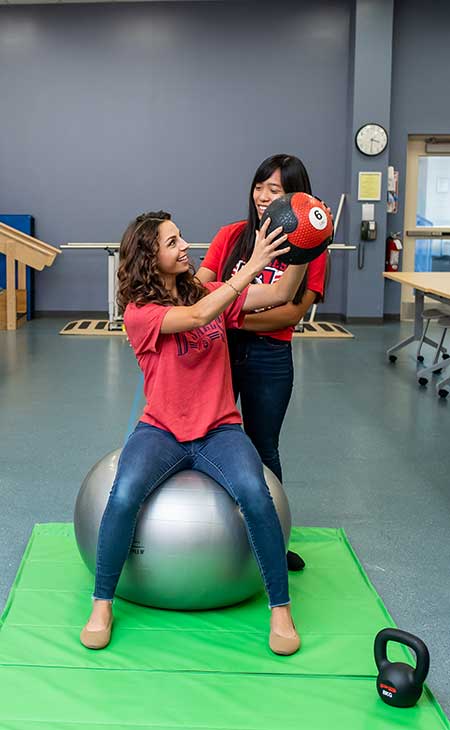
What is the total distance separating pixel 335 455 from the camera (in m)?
4.32

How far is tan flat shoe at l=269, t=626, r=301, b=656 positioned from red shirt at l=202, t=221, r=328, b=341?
0.92 metres

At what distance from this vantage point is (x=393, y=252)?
30.8 feet

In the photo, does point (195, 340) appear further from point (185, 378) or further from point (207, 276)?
point (207, 276)

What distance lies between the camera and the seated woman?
231 centimetres

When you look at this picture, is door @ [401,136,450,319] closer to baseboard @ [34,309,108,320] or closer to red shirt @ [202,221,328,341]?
baseboard @ [34,309,108,320]

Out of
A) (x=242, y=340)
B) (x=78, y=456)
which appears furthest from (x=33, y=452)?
(x=242, y=340)

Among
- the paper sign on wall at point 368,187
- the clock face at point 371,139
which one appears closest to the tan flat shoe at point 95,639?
the paper sign on wall at point 368,187

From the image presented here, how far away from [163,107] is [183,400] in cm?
759

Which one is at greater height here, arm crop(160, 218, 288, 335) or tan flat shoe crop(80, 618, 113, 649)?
arm crop(160, 218, 288, 335)

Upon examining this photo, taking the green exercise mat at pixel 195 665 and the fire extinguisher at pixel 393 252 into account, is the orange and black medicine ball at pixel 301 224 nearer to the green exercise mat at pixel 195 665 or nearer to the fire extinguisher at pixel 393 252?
the green exercise mat at pixel 195 665

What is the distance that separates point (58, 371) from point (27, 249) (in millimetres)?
2422

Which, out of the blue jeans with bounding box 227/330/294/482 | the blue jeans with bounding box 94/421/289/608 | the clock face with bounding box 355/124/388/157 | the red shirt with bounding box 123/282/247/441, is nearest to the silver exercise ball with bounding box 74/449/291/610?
the blue jeans with bounding box 94/421/289/608

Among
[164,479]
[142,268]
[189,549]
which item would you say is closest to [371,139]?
[142,268]

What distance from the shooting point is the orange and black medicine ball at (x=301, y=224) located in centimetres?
229
